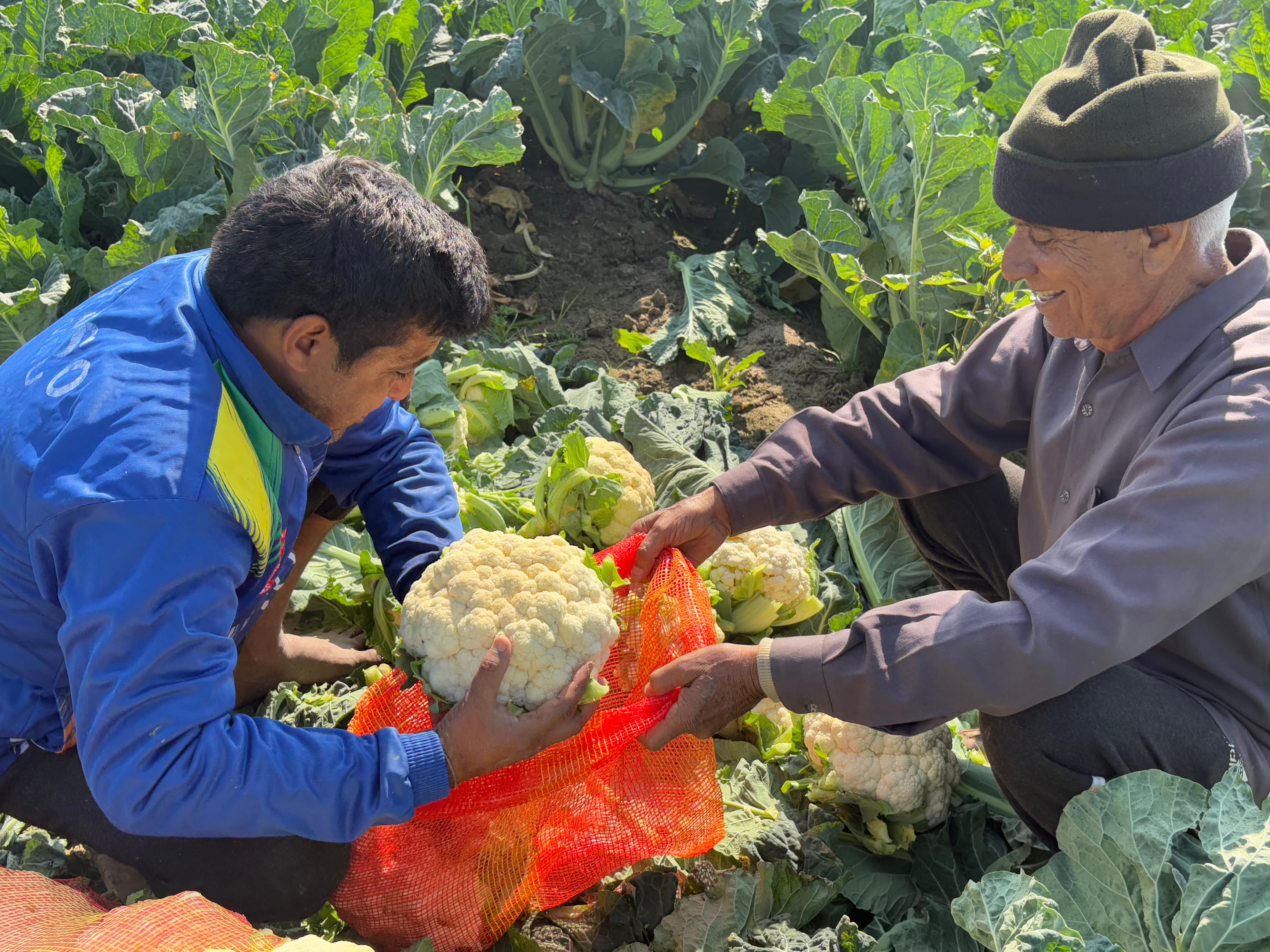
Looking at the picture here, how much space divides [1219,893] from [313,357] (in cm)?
189

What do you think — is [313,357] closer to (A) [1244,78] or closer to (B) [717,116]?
(B) [717,116]

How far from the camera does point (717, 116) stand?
5930 millimetres

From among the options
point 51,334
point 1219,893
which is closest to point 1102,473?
point 1219,893

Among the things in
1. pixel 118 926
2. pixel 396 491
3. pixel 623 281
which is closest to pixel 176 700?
pixel 118 926

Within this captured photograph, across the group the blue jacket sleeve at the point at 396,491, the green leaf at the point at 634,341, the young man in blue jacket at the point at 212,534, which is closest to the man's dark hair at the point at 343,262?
the young man in blue jacket at the point at 212,534

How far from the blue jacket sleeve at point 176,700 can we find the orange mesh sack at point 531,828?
0.38 m

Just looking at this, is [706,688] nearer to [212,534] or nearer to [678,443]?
[212,534]

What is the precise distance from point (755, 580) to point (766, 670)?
671 millimetres

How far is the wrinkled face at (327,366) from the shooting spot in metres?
2.05

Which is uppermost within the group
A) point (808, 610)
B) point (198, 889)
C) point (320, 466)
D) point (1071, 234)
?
point (1071, 234)

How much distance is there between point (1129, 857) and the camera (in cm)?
199

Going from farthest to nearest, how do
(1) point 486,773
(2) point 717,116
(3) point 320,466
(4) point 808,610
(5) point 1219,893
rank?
(2) point 717,116 → (4) point 808,610 → (3) point 320,466 → (1) point 486,773 → (5) point 1219,893

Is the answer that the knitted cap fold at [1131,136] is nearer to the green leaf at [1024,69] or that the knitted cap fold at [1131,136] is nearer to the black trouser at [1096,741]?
the black trouser at [1096,741]

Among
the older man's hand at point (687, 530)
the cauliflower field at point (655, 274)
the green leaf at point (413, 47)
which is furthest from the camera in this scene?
the green leaf at point (413, 47)
